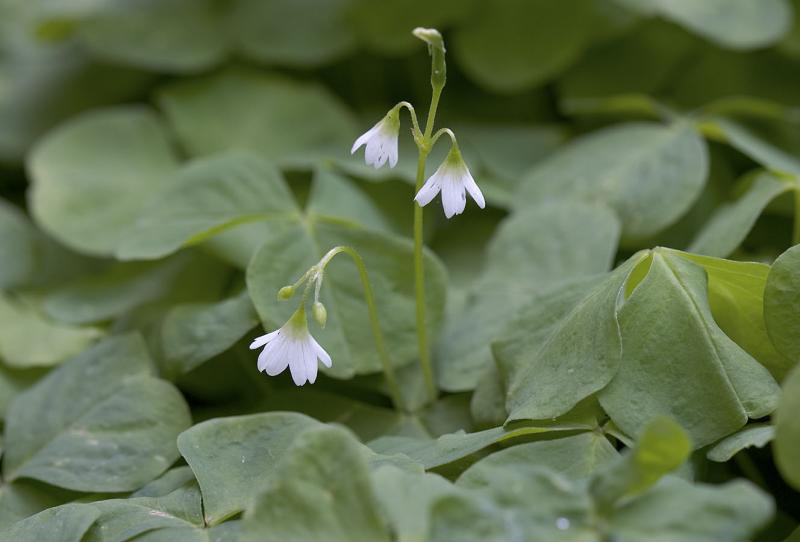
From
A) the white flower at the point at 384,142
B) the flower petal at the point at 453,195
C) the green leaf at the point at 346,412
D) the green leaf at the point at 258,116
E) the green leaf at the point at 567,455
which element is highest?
the white flower at the point at 384,142

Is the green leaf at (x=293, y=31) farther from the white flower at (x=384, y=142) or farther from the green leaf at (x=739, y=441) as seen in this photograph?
the green leaf at (x=739, y=441)

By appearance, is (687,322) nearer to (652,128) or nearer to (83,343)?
(652,128)

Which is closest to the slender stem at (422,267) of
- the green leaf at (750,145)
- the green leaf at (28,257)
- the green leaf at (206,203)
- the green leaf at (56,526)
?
the green leaf at (206,203)

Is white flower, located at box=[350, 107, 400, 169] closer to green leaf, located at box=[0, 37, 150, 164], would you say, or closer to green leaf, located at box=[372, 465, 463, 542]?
green leaf, located at box=[372, 465, 463, 542]

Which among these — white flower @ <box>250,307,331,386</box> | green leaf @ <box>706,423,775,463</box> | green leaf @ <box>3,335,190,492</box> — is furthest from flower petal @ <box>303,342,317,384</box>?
green leaf @ <box>706,423,775,463</box>

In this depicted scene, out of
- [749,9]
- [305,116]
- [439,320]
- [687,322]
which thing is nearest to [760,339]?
[687,322]
